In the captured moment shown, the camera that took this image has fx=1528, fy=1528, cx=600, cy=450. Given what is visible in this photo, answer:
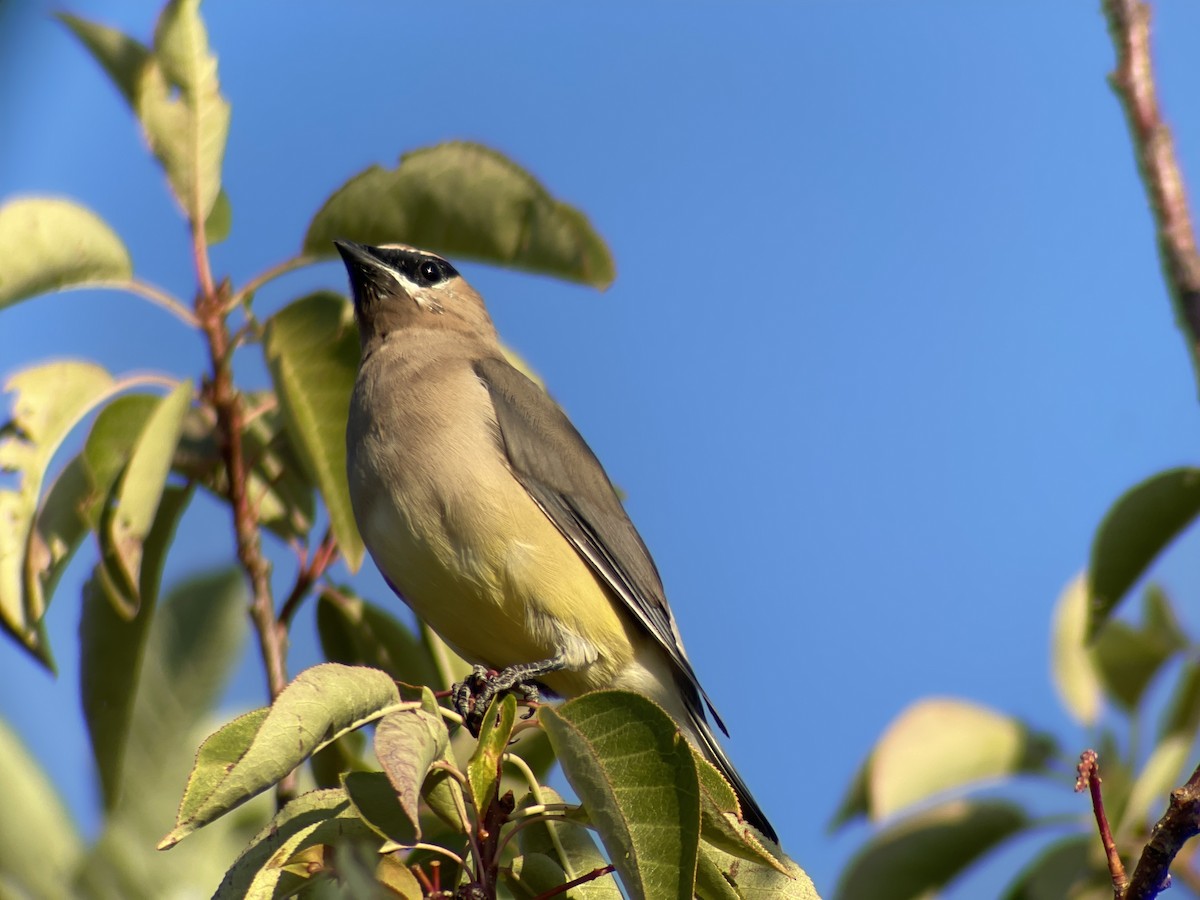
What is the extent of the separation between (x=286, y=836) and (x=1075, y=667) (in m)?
3.45

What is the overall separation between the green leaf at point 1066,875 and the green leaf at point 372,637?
199cm

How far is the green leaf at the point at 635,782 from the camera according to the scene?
2729mm

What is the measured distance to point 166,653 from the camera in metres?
4.83

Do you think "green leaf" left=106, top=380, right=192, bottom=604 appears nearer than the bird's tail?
Yes

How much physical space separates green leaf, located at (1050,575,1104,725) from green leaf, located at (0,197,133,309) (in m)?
3.58

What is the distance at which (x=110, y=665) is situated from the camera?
14.6 feet

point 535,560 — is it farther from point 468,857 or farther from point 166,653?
point 468,857

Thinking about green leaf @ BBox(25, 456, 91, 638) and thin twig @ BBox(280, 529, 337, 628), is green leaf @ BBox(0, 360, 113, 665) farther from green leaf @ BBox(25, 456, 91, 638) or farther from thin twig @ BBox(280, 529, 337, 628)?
thin twig @ BBox(280, 529, 337, 628)

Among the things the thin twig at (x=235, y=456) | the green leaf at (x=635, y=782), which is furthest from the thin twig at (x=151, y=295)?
the green leaf at (x=635, y=782)

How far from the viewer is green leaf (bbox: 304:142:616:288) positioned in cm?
446

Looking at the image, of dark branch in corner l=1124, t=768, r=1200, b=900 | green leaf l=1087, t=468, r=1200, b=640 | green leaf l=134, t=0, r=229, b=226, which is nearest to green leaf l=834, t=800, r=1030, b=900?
green leaf l=1087, t=468, r=1200, b=640

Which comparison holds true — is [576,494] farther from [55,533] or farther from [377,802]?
[377,802]

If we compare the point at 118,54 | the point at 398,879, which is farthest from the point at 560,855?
the point at 118,54

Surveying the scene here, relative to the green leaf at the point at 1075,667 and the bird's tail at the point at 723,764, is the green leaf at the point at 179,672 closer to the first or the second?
the bird's tail at the point at 723,764
